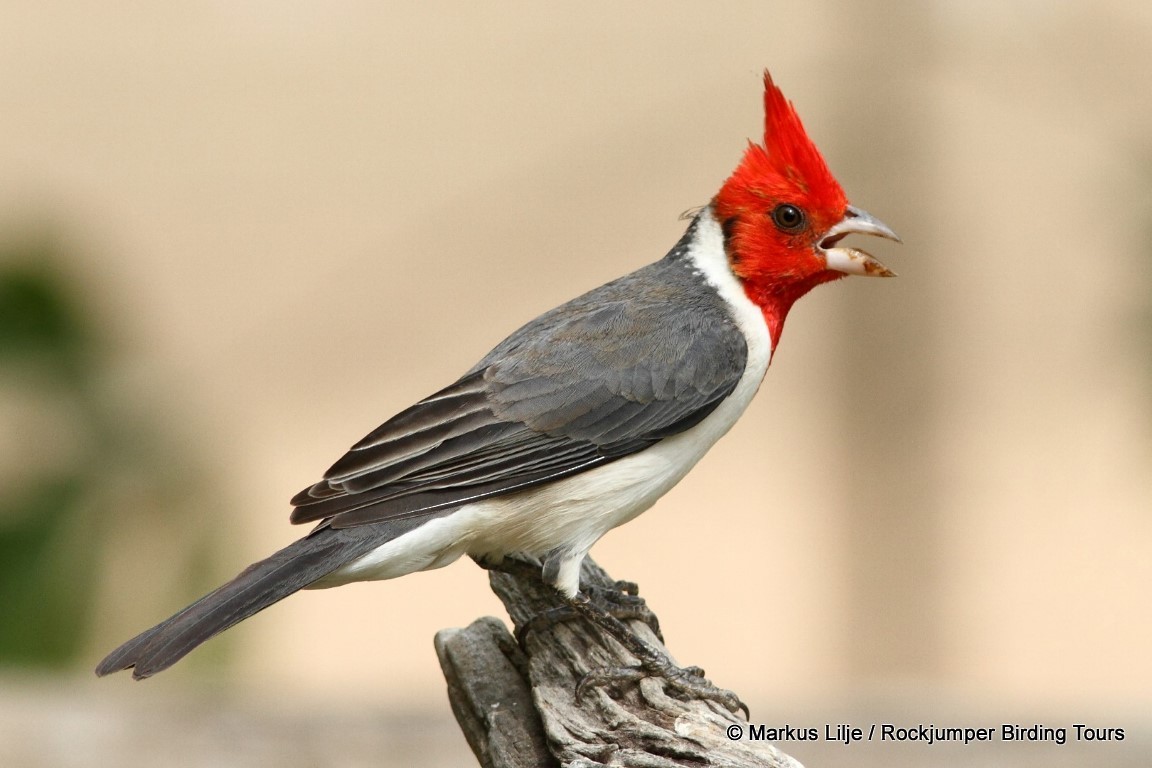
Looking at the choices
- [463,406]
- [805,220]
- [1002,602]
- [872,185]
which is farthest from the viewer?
[1002,602]

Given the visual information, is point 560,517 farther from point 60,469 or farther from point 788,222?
point 60,469

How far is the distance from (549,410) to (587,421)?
101mm

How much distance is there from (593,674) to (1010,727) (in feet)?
5.04

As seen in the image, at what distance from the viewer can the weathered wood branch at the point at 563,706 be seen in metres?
3.09

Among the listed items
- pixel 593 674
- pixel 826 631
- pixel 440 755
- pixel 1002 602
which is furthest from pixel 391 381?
pixel 593 674

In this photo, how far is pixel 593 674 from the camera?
347 centimetres

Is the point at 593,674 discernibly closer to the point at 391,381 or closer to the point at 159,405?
the point at 159,405

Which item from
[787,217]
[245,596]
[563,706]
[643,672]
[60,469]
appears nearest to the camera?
[245,596]

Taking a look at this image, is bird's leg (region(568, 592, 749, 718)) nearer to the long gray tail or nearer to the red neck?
the long gray tail

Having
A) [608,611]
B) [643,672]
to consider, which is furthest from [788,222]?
[643,672]

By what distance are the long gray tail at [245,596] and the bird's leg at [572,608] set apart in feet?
1.54

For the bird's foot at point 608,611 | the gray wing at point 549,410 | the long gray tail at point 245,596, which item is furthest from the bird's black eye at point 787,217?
the long gray tail at point 245,596

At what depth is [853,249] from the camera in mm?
4059

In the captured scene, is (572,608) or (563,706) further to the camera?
(572,608)
